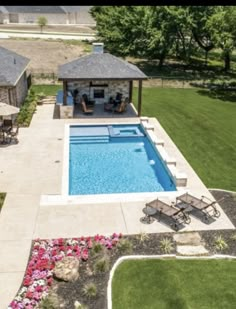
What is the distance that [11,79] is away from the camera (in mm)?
23562

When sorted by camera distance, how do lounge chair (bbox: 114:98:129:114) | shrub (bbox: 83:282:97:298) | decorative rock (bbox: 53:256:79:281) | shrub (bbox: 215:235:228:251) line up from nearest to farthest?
shrub (bbox: 83:282:97:298), decorative rock (bbox: 53:256:79:281), shrub (bbox: 215:235:228:251), lounge chair (bbox: 114:98:129:114)

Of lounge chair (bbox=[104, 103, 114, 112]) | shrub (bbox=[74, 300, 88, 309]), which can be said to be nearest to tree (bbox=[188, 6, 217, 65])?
lounge chair (bbox=[104, 103, 114, 112])

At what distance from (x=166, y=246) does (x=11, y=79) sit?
16413 mm

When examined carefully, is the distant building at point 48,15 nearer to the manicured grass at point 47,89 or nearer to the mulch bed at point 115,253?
the manicured grass at point 47,89

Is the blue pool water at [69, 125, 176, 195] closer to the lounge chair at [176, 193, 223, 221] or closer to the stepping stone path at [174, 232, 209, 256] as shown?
the lounge chair at [176, 193, 223, 221]

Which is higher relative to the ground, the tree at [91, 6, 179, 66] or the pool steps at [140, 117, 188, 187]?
the tree at [91, 6, 179, 66]

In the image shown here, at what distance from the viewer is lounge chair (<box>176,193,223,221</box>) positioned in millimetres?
14191

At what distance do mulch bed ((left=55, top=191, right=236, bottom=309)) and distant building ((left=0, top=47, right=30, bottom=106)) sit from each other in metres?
14.9

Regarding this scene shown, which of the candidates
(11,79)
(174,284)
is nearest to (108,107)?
(11,79)

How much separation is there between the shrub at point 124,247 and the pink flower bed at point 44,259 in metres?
0.23

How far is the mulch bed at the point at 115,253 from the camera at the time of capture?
33.0ft

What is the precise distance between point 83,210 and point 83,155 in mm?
6906

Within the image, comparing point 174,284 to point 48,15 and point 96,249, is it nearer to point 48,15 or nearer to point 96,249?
point 96,249

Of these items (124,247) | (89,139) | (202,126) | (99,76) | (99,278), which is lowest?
(99,278)
